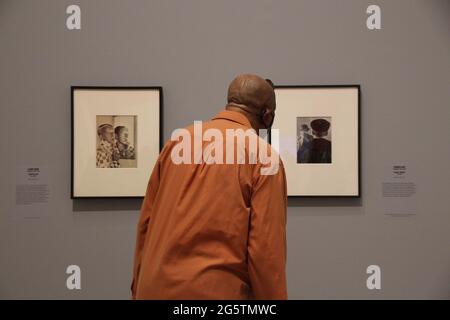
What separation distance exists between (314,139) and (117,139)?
100cm

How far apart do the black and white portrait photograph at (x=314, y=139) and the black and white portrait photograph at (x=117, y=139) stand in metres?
0.84

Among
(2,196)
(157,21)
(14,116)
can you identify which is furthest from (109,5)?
(2,196)

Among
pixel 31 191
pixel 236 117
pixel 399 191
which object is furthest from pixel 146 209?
pixel 399 191

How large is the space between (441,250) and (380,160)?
554 millimetres

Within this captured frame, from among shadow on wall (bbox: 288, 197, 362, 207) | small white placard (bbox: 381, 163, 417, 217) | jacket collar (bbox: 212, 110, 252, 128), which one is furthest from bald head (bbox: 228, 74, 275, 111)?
small white placard (bbox: 381, 163, 417, 217)

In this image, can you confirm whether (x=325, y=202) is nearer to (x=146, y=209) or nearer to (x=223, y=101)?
(x=223, y=101)

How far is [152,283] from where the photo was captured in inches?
61.6

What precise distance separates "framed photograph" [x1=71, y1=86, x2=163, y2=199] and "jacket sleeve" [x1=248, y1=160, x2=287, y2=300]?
43.9 inches

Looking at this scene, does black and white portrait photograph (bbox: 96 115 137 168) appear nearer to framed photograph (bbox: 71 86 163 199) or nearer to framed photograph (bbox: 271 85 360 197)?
framed photograph (bbox: 71 86 163 199)

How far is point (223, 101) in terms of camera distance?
8.54ft

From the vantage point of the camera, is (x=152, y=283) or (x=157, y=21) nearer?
(x=152, y=283)

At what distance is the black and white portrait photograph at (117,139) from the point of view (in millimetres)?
2561

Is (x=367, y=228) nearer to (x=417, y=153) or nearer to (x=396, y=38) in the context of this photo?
(x=417, y=153)

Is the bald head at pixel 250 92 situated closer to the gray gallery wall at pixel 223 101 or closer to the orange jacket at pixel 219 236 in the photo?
the orange jacket at pixel 219 236
